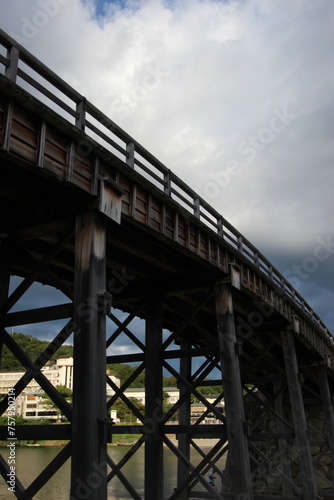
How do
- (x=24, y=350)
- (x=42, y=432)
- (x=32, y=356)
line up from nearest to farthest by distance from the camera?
1. (x=42, y=432)
2. (x=24, y=350)
3. (x=32, y=356)

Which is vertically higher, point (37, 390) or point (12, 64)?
point (37, 390)

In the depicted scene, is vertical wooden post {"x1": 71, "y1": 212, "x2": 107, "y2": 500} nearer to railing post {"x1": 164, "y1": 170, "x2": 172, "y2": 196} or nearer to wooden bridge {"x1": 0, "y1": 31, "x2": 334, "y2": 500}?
wooden bridge {"x1": 0, "y1": 31, "x2": 334, "y2": 500}

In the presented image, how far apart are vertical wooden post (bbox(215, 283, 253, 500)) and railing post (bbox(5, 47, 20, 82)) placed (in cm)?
662

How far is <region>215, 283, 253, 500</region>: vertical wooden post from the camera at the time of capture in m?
8.93

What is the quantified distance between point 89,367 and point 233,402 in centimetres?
465

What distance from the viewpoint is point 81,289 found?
245 inches

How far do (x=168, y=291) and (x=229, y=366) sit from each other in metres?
2.32

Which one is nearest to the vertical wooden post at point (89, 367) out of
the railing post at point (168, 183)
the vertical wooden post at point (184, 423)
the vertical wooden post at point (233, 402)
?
the railing post at point (168, 183)

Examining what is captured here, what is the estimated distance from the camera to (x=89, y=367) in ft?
19.1

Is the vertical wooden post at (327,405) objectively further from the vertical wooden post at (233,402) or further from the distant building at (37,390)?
the distant building at (37,390)

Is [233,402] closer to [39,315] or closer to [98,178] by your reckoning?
[39,315]

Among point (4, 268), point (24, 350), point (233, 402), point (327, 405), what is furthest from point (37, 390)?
point (4, 268)

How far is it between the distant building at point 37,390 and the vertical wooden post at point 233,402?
247 feet

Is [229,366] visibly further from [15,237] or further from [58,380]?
[58,380]
